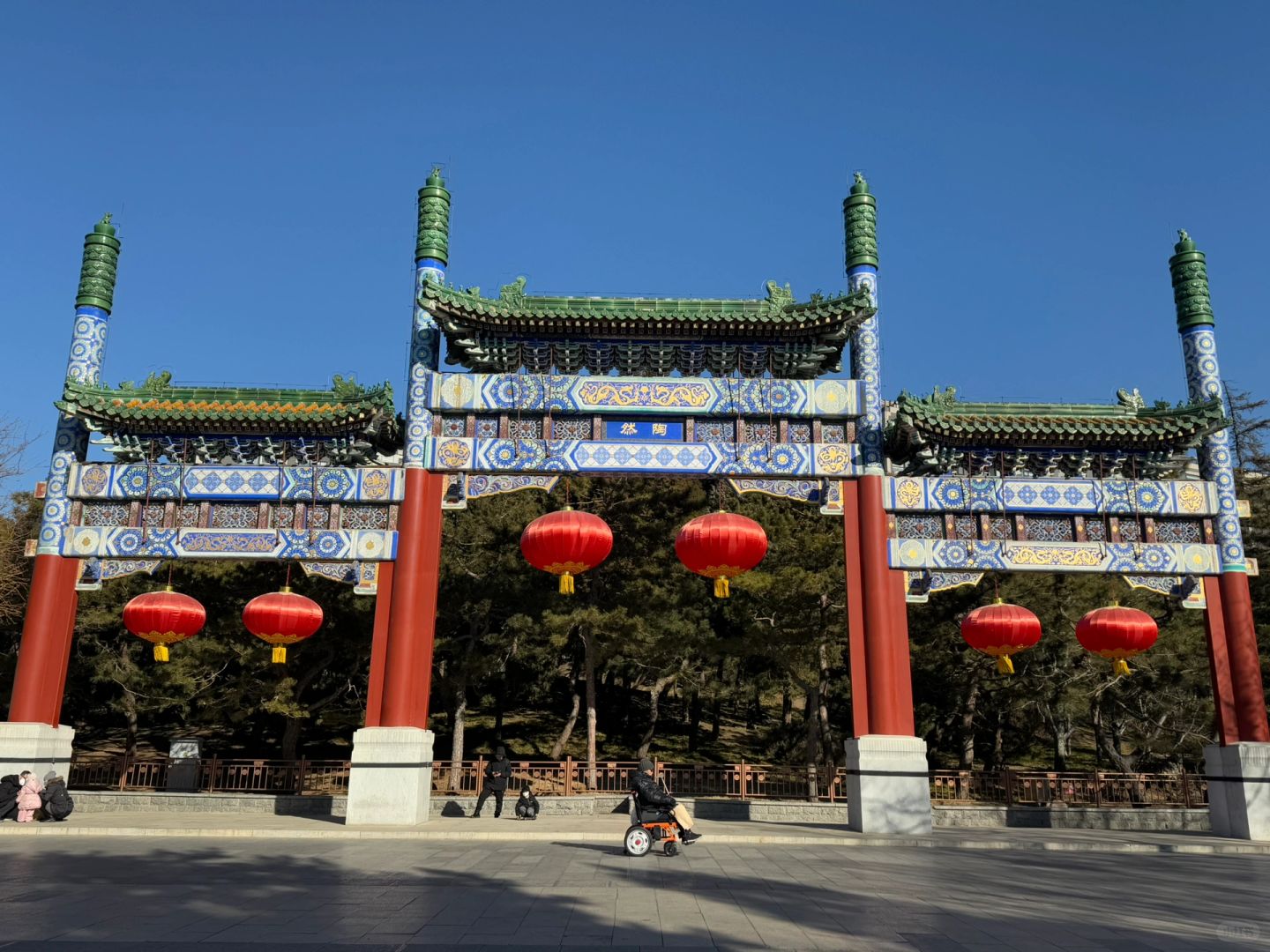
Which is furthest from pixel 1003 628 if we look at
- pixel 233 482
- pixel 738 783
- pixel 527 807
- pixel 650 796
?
pixel 233 482

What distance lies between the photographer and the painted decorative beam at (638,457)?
14977 millimetres

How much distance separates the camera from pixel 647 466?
15.0 meters

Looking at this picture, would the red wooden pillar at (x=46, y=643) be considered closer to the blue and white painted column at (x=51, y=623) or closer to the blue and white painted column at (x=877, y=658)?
the blue and white painted column at (x=51, y=623)

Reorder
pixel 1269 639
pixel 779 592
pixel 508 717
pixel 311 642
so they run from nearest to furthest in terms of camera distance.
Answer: pixel 779 592 < pixel 1269 639 < pixel 311 642 < pixel 508 717

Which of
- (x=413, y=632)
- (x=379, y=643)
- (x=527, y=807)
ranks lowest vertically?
(x=527, y=807)

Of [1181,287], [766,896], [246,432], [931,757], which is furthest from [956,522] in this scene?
[931,757]

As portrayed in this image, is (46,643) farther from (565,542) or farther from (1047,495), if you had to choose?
(1047,495)

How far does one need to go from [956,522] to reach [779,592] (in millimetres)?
4932

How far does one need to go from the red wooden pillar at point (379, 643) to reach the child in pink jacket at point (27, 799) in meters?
4.65

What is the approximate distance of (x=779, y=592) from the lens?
62.7ft

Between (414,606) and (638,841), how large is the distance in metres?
5.81

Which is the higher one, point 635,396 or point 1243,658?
point 635,396

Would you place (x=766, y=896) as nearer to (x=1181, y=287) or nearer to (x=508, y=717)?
(x=1181, y=287)

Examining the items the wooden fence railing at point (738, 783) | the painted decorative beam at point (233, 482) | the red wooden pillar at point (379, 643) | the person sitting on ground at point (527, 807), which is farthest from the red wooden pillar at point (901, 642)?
the painted decorative beam at point (233, 482)
